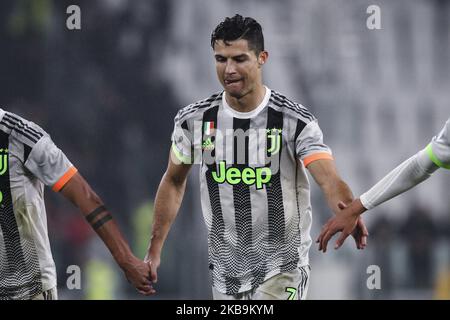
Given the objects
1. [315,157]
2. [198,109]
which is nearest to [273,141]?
[315,157]

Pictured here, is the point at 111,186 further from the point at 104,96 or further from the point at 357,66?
the point at 357,66

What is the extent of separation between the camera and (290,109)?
6.41 meters

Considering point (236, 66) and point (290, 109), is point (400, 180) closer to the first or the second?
point (290, 109)

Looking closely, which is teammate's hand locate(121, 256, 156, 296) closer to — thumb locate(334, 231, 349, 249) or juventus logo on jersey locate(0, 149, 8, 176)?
juventus logo on jersey locate(0, 149, 8, 176)

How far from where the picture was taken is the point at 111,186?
12039 millimetres

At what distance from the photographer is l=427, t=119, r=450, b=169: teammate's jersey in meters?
5.73

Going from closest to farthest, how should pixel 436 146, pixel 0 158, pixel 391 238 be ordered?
pixel 436 146, pixel 0 158, pixel 391 238

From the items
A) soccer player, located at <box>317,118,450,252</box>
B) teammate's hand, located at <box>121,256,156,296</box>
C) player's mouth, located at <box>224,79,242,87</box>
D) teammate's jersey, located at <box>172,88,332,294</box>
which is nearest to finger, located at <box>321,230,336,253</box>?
soccer player, located at <box>317,118,450,252</box>

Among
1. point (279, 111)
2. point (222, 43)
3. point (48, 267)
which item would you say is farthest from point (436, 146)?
point (48, 267)

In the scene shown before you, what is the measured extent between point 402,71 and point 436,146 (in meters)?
7.10

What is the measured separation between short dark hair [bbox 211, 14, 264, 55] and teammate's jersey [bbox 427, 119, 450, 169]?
1.35 metres

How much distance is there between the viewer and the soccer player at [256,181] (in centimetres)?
627

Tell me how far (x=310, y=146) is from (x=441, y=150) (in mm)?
875

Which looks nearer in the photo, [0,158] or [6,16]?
[0,158]
